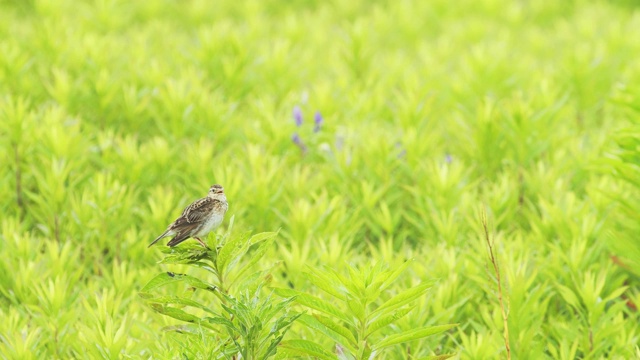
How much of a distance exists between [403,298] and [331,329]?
25 centimetres

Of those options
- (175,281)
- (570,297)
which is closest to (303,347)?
(175,281)

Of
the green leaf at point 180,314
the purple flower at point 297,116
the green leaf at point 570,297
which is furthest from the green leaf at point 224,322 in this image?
the purple flower at point 297,116

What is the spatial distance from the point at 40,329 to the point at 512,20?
5835mm

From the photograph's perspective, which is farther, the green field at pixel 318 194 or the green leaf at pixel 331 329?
the green field at pixel 318 194

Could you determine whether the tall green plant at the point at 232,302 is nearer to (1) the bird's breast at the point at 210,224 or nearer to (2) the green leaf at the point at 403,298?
(1) the bird's breast at the point at 210,224

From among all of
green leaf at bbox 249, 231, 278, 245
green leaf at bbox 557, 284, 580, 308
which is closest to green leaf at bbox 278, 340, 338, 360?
green leaf at bbox 249, 231, 278, 245

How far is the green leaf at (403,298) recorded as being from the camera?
7.24 ft

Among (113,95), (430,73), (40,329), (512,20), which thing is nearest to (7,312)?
(40,329)

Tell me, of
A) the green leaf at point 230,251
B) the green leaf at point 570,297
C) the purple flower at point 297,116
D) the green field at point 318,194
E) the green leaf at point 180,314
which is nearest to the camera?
the green leaf at point 230,251

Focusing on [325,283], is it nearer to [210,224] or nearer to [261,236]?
[261,236]

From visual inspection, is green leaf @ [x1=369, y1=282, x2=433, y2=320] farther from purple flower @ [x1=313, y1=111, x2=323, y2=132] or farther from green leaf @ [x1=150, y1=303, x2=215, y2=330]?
purple flower @ [x1=313, y1=111, x2=323, y2=132]

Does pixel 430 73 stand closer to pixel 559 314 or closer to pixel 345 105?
pixel 345 105

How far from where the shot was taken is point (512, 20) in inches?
294

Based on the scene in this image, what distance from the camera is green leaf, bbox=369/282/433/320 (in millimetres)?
2207
